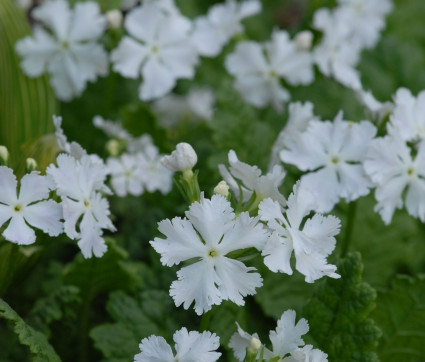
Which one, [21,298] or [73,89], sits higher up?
[73,89]

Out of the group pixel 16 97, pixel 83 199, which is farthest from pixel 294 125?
pixel 16 97

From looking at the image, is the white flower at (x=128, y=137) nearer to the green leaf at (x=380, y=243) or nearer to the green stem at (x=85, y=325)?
the green stem at (x=85, y=325)

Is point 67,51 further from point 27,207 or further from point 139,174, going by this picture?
point 27,207

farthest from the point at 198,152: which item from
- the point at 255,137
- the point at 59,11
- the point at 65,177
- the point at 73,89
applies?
the point at 65,177

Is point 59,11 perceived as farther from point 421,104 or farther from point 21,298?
point 421,104

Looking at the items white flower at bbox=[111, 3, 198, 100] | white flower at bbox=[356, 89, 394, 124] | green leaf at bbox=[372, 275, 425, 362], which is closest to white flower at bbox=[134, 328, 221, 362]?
green leaf at bbox=[372, 275, 425, 362]

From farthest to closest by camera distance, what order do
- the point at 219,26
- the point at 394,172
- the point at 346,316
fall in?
1. the point at 219,26
2. the point at 394,172
3. the point at 346,316
